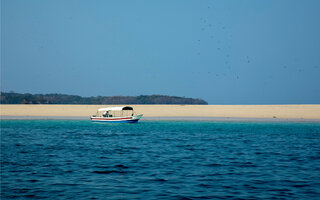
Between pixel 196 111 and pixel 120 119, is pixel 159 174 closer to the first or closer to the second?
pixel 120 119

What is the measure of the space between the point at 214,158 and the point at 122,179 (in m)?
7.79

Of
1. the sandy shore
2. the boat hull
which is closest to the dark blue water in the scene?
the boat hull

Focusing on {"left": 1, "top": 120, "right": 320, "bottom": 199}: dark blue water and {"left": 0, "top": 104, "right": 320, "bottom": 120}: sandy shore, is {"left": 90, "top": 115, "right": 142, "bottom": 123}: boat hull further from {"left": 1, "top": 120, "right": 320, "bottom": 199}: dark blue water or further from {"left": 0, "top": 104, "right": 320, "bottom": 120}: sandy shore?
{"left": 1, "top": 120, "right": 320, "bottom": 199}: dark blue water

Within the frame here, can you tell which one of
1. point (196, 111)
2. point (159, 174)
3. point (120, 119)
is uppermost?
point (196, 111)

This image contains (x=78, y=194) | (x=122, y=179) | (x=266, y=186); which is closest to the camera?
(x=78, y=194)

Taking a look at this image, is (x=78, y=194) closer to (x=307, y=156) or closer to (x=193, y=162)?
(x=193, y=162)

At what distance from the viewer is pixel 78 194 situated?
44.1 feet

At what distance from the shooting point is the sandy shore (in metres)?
81.1

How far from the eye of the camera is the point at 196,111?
89.5 m

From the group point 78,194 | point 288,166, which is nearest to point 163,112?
point 288,166

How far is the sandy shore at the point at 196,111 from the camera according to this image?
81.1 m

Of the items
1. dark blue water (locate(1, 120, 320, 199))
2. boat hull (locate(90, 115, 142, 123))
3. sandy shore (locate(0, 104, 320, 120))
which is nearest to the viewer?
dark blue water (locate(1, 120, 320, 199))

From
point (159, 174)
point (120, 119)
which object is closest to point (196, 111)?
point (120, 119)

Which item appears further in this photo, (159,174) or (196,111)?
(196,111)
